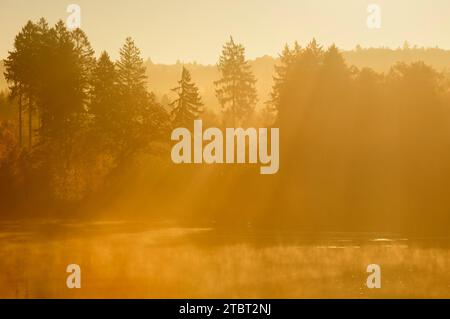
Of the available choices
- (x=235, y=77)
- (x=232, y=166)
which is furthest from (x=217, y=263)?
(x=235, y=77)

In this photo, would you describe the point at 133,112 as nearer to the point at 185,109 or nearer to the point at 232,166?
the point at 185,109

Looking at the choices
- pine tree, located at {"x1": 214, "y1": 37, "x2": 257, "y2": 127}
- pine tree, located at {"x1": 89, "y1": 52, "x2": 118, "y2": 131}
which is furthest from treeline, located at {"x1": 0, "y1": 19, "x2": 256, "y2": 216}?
pine tree, located at {"x1": 214, "y1": 37, "x2": 257, "y2": 127}

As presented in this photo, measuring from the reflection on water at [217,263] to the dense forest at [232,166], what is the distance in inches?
358

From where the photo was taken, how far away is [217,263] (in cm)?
3831

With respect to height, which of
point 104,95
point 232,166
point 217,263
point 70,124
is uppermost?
point 104,95

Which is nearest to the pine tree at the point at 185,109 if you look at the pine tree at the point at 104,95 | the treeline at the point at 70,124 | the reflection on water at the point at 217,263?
the treeline at the point at 70,124

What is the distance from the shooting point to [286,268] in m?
36.7

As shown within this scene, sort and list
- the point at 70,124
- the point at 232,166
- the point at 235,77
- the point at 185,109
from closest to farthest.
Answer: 1. the point at 232,166
2. the point at 70,124
3. the point at 185,109
4. the point at 235,77

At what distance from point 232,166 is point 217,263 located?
3334 cm

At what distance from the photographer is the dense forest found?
62.9 metres

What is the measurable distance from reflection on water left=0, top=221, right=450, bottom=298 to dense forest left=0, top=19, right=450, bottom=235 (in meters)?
9.09
